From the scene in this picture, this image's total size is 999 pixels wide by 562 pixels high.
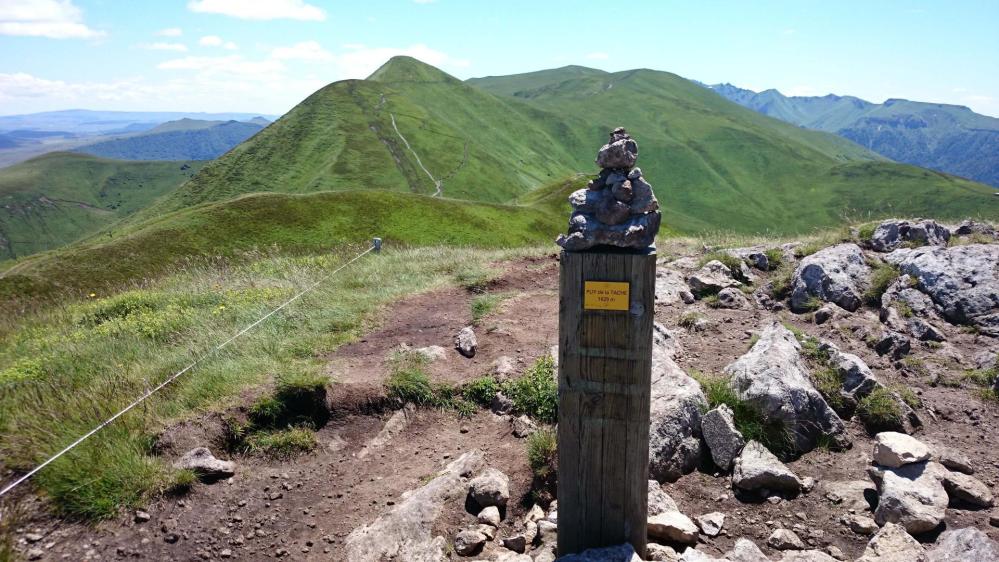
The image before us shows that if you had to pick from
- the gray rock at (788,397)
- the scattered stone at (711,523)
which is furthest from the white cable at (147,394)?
the gray rock at (788,397)

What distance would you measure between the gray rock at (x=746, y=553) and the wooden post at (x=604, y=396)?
0.95 metres

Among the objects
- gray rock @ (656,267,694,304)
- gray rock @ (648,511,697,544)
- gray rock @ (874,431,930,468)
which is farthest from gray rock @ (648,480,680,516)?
gray rock @ (656,267,694,304)

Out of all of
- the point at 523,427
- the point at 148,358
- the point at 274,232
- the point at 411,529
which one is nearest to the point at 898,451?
the point at 523,427

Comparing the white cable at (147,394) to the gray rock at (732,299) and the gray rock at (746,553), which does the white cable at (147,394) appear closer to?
the gray rock at (746,553)

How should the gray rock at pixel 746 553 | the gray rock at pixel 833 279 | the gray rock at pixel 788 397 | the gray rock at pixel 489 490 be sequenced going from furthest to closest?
1. the gray rock at pixel 833 279
2. the gray rock at pixel 788 397
3. the gray rock at pixel 489 490
4. the gray rock at pixel 746 553

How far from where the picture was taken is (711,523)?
20.5 feet

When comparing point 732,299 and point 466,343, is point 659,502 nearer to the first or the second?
point 466,343

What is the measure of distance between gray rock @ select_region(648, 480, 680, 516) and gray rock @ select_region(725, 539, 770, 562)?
77 cm

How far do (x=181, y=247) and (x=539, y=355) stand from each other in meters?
37.8

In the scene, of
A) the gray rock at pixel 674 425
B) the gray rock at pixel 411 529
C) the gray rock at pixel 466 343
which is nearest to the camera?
the gray rock at pixel 411 529

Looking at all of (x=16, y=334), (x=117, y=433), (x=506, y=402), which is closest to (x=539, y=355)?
(x=506, y=402)

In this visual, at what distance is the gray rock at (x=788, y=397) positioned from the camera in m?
7.71

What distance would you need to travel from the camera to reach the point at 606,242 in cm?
521

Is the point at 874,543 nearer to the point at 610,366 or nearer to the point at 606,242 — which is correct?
the point at 610,366
